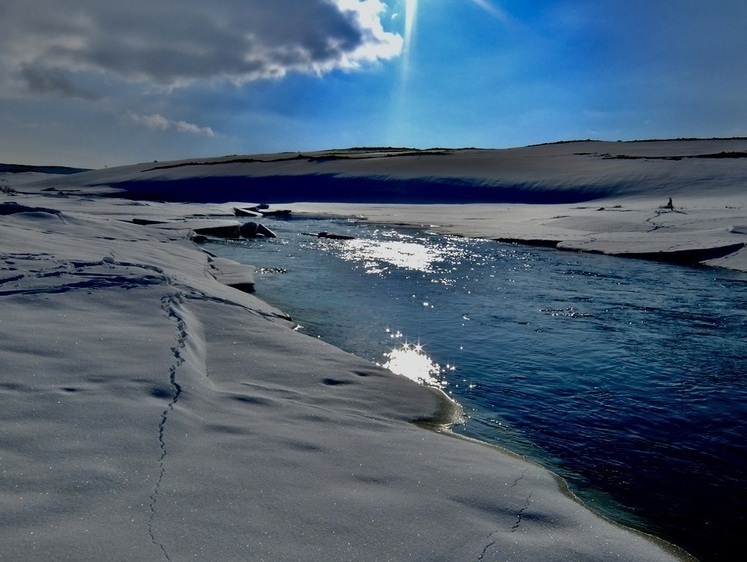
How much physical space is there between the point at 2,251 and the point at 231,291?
240 cm

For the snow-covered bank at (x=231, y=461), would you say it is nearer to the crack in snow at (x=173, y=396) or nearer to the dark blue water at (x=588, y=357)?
the crack in snow at (x=173, y=396)

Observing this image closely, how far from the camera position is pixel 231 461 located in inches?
97.0

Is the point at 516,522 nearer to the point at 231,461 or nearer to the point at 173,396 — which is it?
the point at 231,461

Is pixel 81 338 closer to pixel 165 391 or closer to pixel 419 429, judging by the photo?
pixel 165 391

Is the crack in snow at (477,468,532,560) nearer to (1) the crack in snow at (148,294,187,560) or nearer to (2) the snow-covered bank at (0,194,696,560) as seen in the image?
(2) the snow-covered bank at (0,194,696,560)

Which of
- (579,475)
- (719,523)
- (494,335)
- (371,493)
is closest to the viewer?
(371,493)

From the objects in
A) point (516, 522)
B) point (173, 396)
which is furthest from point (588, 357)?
point (173, 396)

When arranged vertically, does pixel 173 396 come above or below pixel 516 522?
above

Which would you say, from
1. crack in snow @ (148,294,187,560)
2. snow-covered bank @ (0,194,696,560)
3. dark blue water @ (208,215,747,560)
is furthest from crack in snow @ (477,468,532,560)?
crack in snow @ (148,294,187,560)

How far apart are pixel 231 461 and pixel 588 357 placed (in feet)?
13.7

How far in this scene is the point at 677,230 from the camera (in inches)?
573

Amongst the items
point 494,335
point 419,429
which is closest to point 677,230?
point 494,335

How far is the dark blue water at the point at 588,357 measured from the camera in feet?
10.7

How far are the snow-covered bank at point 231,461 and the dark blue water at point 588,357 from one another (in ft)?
1.97
